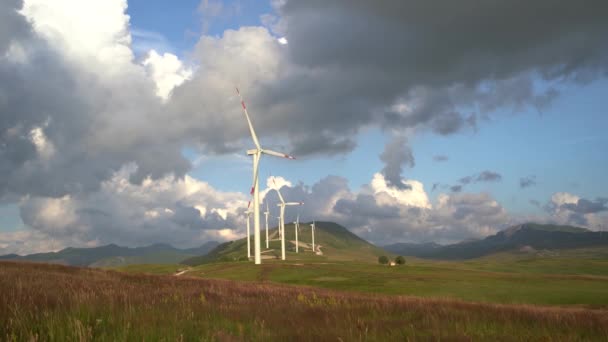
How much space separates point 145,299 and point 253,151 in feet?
362

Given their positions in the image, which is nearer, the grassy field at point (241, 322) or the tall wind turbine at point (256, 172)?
the grassy field at point (241, 322)

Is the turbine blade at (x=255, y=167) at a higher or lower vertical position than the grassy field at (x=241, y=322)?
higher

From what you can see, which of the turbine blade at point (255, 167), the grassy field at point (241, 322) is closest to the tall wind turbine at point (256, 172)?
the turbine blade at point (255, 167)

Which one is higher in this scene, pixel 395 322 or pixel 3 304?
pixel 3 304

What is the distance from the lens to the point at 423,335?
9680 mm

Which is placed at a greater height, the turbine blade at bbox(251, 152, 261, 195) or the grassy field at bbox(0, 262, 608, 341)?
the turbine blade at bbox(251, 152, 261, 195)

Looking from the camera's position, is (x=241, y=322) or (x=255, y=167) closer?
(x=241, y=322)

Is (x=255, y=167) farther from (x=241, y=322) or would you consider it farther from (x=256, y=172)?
(x=241, y=322)

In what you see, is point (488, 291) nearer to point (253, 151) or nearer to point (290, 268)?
point (290, 268)

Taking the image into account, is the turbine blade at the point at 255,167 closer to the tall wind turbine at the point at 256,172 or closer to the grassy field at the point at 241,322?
the tall wind turbine at the point at 256,172

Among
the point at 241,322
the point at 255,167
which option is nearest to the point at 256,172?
the point at 255,167

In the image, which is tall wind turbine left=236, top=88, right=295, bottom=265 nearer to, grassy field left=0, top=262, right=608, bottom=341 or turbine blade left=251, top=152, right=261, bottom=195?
turbine blade left=251, top=152, right=261, bottom=195

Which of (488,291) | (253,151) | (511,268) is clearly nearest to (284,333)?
(488,291)

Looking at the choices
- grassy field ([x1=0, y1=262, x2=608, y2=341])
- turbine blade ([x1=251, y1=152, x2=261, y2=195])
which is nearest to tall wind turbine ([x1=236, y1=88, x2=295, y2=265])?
turbine blade ([x1=251, y1=152, x2=261, y2=195])
